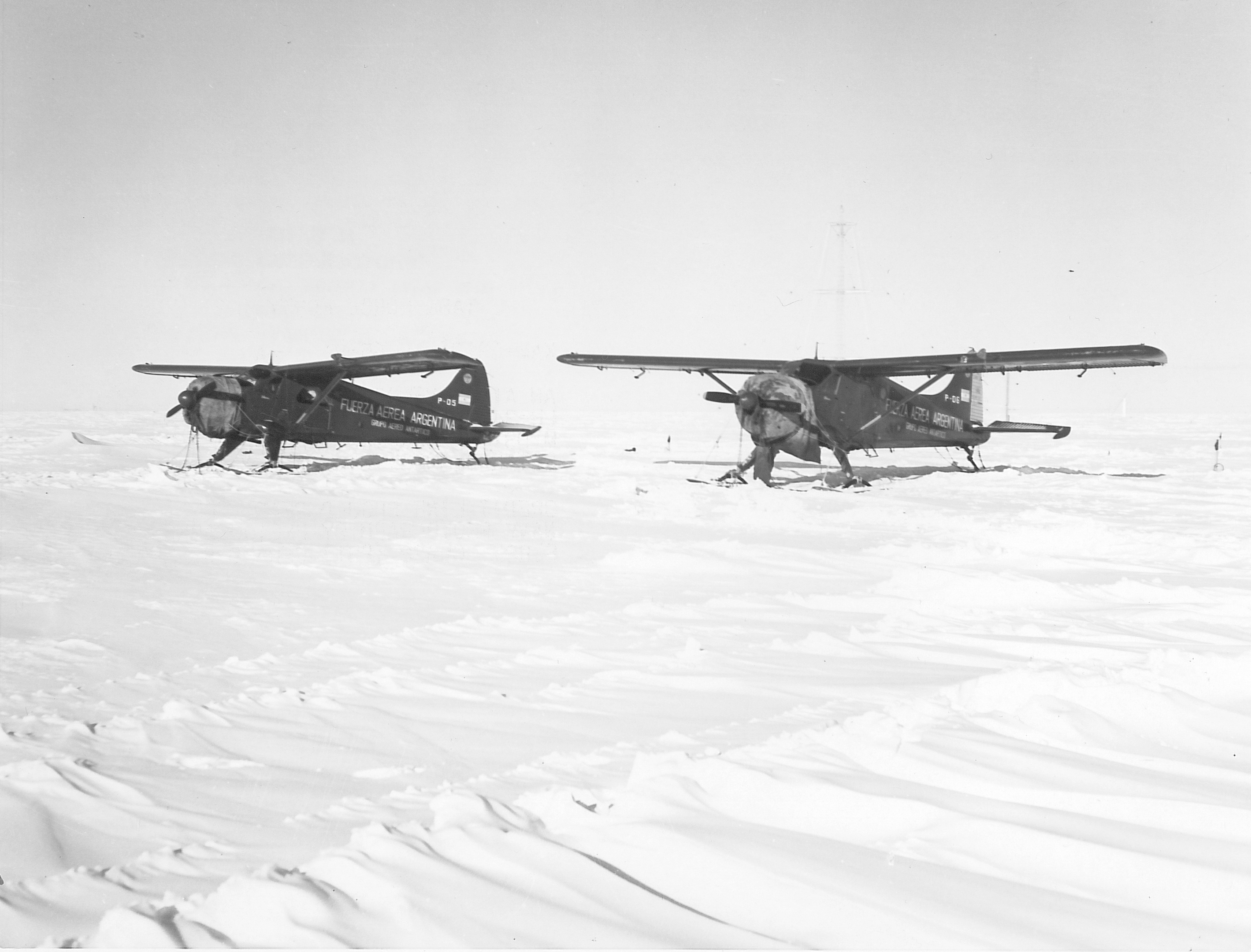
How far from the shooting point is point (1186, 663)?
15.1 ft

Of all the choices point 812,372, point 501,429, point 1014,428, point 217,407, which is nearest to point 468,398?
point 501,429

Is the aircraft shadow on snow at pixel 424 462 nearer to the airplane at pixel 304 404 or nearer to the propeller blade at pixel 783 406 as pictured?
the airplane at pixel 304 404

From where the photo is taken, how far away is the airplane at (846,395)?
1664cm

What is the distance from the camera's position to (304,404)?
2020 centimetres

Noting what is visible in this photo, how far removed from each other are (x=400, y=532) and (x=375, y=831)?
8.51 metres

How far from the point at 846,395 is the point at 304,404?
12.2 m

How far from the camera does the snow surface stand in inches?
A: 85.1

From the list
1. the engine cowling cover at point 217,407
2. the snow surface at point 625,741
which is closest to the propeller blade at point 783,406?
the snow surface at point 625,741

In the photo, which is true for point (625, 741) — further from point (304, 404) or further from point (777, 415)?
point (304, 404)

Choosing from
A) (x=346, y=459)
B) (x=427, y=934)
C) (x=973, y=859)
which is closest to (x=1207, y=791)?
(x=973, y=859)

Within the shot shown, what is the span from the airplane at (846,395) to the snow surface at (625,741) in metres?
6.86

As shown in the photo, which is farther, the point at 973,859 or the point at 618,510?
the point at 618,510

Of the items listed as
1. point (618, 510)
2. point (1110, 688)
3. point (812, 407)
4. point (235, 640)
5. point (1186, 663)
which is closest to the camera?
point (1110, 688)

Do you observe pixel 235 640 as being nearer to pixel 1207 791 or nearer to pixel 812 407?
pixel 1207 791
